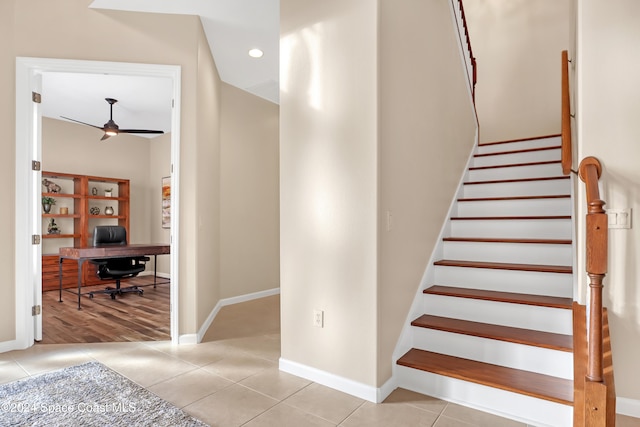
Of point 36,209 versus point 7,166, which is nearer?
point 7,166

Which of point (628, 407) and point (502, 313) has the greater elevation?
point (502, 313)

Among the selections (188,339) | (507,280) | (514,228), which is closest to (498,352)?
(507,280)

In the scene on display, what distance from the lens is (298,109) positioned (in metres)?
2.59

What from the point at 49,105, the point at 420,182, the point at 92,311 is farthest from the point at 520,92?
the point at 49,105

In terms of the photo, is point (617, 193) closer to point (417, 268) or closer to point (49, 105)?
point (417, 268)

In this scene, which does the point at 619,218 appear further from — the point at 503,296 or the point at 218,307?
the point at 218,307

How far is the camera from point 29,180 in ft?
10.2

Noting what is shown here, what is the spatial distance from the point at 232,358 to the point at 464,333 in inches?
69.0

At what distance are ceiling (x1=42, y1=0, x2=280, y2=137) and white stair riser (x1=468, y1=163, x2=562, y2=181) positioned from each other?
8.52 ft

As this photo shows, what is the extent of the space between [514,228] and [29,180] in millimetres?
4165

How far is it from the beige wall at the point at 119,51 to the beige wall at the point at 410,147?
1.84m

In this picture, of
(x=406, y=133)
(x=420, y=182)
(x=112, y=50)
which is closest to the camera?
(x=406, y=133)

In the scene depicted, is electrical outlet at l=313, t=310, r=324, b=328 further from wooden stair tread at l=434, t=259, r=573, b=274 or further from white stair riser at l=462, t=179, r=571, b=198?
white stair riser at l=462, t=179, r=571, b=198

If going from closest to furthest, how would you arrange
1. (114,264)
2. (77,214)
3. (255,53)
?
(255,53), (114,264), (77,214)
